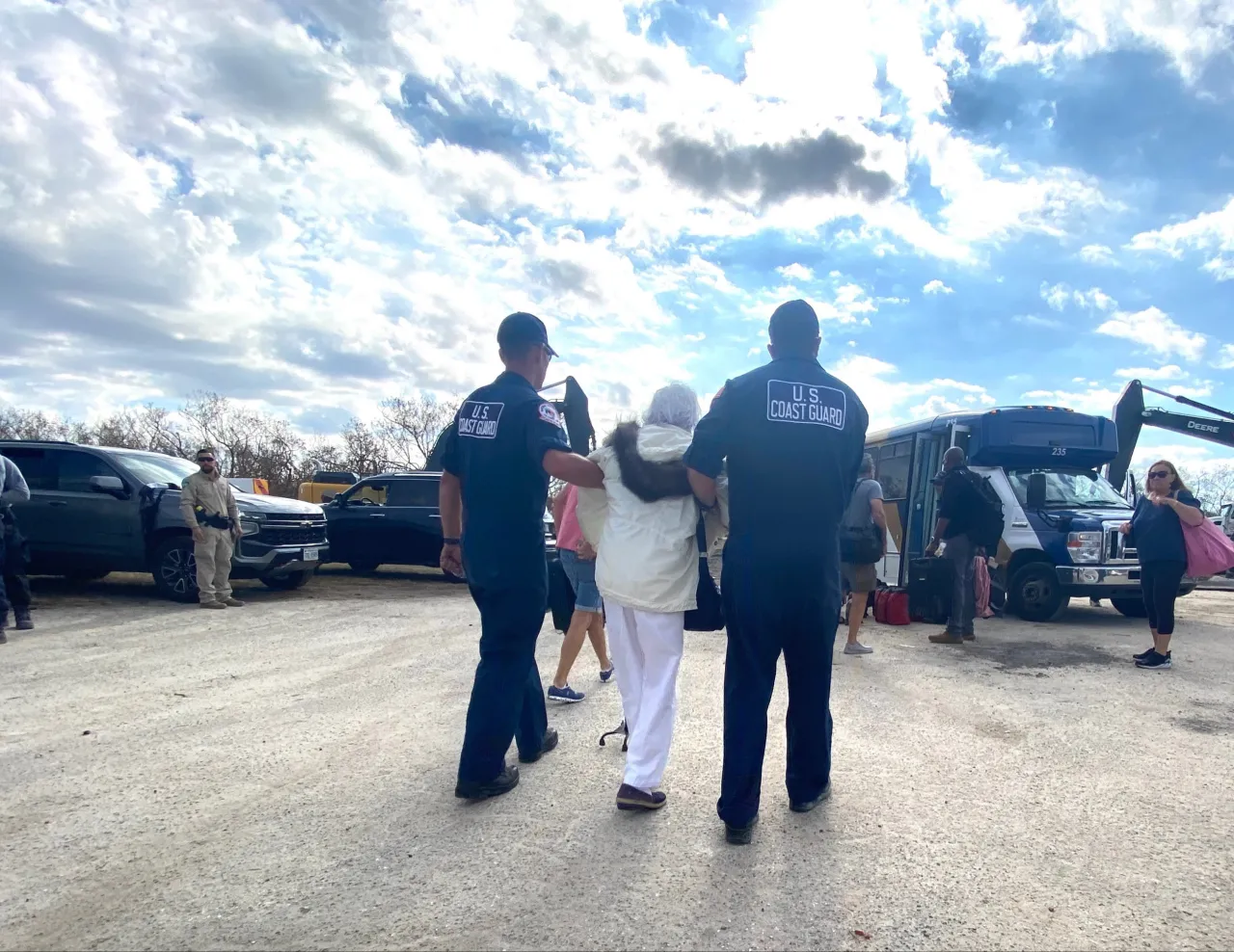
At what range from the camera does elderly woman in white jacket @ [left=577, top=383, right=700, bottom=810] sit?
11.4 ft

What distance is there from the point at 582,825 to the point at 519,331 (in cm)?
222

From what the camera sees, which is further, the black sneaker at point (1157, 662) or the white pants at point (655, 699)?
the black sneaker at point (1157, 662)

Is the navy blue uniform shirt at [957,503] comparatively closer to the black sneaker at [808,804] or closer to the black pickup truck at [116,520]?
the black sneaker at [808,804]

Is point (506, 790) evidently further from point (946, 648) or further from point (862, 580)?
point (946, 648)

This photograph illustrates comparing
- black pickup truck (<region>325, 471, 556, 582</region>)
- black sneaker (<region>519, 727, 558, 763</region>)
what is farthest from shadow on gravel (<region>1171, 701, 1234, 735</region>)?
black pickup truck (<region>325, 471, 556, 582</region>)

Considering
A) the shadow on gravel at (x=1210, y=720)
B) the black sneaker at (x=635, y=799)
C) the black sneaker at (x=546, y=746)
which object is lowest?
the black sneaker at (x=546, y=746)

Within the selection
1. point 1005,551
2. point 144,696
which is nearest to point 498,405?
point 144,696

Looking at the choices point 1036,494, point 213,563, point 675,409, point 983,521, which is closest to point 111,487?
point 213,563

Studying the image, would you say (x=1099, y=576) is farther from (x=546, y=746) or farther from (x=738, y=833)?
(x=738, y=833)

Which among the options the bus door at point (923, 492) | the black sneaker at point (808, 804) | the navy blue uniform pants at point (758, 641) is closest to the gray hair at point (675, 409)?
the navy blue uniform pants at point (758, 641)

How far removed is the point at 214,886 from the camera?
2834 mm

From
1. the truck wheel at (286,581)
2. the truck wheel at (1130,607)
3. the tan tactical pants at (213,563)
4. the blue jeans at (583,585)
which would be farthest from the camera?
the truck wheel at (286,581)

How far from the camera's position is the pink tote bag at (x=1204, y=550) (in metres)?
6.98

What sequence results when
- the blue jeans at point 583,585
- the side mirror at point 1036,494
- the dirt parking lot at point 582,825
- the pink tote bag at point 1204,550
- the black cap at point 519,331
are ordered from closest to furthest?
the dirt parking lot at point 582,825, the black cap at point 519,331, the blue jeans at point 583,585, the pink tote bag at point 1204,550, the side mirror at point 1036,494
